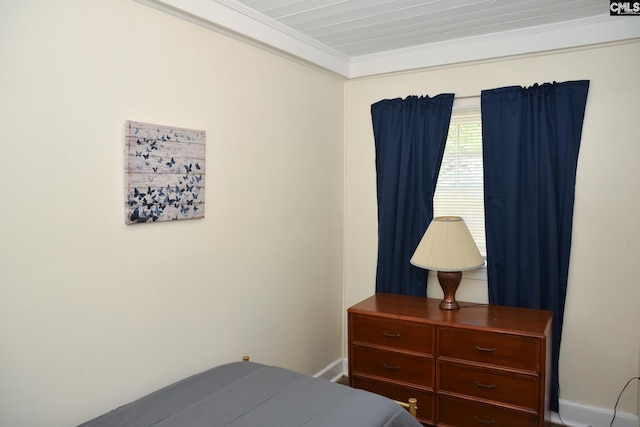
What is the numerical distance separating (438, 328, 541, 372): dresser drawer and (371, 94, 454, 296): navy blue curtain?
0.67 m

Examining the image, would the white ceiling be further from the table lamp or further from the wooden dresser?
the wooden dresser

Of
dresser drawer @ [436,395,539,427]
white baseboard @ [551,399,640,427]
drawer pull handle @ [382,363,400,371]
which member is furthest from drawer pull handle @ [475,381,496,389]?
white baseboard @ [551,399,640,427]

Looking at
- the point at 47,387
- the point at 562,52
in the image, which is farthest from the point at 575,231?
the point at 47,387

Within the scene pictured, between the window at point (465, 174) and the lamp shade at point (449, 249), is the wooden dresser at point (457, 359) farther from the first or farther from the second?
the window at point (465, 174)

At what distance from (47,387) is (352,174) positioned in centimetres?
257

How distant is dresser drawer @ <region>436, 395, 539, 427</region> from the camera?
2596mm

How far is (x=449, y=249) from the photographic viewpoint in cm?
296

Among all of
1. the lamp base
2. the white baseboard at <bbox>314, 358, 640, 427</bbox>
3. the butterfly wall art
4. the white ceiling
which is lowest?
the white baseboard at <bbox>314, 358, 640, 427</bbox>

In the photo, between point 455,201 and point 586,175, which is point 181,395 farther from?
point 586,175

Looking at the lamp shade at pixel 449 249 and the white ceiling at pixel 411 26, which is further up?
the white ceiling at pixel 411 26

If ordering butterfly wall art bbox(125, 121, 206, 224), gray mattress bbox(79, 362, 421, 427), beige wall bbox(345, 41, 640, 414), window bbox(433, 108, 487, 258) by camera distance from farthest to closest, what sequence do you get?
window bbox(433, 108, 487, 258) < beige wall bbox(345, 41, 640, 414) < butterfly wall art bbox(125, 121, 206, 224) < gray mattress bbox(79, 362, 421, 427)

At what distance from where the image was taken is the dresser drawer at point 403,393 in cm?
286

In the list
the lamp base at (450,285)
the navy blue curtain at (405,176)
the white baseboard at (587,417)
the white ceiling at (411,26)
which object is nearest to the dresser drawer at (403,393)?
the lamp base at (450,285)

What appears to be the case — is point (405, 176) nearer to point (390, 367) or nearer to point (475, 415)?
point (390, 367)
